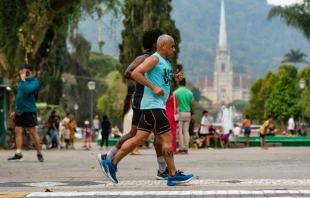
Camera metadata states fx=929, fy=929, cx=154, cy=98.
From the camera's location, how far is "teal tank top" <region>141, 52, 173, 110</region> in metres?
10.4

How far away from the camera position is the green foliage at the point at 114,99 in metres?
93.8

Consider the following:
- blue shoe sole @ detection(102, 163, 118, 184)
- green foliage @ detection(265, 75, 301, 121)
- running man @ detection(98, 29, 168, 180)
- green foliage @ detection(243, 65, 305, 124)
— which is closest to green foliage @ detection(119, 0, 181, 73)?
running man @ detection(98, 29, 168, 180)

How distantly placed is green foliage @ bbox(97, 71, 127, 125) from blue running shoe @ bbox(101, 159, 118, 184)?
8054cm

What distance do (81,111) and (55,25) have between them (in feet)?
195

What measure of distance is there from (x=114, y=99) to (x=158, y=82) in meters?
85.9

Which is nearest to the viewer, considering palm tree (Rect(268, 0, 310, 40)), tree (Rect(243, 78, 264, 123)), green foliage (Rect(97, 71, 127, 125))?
palm tree (Rect(268, 0, 310, 40))

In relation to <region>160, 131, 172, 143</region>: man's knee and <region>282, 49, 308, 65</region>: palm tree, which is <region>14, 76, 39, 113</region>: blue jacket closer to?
<region>160, 131, 172, 143</region>: man's knee

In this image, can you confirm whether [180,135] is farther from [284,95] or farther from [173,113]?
[284,95]

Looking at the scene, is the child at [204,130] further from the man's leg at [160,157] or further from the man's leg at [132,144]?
the man's leg at [132,144]

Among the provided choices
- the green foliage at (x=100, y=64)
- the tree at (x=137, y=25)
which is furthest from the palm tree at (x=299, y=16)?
the green foliage at (x=100, y=64)

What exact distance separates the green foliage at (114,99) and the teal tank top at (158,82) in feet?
265

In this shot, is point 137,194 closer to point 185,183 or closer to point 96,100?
point 185,183

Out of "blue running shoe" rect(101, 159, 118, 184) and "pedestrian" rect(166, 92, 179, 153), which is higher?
"pedestrian" rect(166, 92, 179, 153)

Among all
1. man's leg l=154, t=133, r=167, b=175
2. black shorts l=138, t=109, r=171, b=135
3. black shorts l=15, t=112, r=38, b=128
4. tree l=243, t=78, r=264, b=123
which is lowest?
man's leg l=154, t=133, r=167, b=175
